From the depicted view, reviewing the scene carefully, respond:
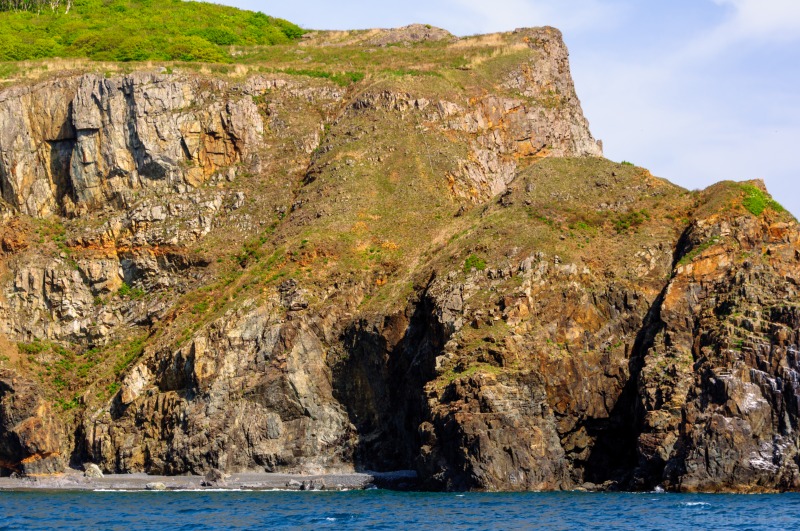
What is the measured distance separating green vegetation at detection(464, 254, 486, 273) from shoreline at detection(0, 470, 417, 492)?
16.9 metres

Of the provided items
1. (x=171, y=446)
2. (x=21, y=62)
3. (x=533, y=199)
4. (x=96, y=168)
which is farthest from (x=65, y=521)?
(x=21, y=62)

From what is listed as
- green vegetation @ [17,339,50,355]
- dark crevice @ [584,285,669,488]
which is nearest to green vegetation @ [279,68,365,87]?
green vegetation @ [17,339,50,355]

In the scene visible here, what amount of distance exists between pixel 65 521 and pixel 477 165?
66477mm

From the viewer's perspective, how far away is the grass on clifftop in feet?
445

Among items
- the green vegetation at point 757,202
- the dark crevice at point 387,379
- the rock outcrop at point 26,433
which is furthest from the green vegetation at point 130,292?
the green vegetation at point 757,202

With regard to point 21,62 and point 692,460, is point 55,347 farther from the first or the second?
point 692,460

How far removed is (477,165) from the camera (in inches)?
4685

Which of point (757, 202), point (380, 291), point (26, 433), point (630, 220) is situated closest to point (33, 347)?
point (26, 433)

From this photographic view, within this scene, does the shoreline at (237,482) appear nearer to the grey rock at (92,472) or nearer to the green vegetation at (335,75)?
the grey rock at (92,472)

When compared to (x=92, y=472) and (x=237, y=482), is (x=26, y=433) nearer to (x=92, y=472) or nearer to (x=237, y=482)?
(x=92, y=472)

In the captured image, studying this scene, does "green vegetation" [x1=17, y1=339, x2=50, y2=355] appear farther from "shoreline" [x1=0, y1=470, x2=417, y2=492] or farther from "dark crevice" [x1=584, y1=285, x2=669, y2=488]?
"dark crevice" [x1=584, y1=285, x2=669, y2=488]

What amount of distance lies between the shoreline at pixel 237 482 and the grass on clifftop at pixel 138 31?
59.3m

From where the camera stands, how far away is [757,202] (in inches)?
3570

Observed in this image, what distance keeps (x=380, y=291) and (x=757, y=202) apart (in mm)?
32073
